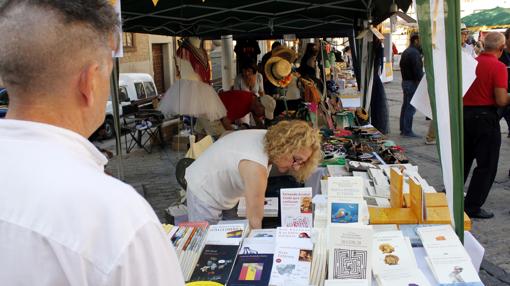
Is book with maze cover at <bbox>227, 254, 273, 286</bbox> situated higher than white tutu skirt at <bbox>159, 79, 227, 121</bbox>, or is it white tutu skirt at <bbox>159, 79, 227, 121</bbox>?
white tutu skirt at <bbox>159, 79, 227, 121</bbox>

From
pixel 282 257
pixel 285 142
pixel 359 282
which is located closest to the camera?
pixel 359 282

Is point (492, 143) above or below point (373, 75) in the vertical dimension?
below

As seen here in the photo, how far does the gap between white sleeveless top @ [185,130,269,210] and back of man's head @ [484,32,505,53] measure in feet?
8.68

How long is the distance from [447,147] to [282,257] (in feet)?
3.50

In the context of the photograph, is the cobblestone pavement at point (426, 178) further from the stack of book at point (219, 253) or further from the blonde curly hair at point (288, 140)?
the stack of book at point (219, 253)

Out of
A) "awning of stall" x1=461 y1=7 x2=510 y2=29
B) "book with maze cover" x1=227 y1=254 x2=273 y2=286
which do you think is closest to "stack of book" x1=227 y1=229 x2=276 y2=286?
"book with maze cover" x1=227 y1=254 x2=273 y2=286

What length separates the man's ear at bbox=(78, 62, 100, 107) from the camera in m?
0.80

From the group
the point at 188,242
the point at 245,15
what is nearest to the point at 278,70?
the point at 245,15

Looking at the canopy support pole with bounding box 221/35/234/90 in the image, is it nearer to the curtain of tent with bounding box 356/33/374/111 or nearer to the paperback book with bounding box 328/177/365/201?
the curtain of tent with bounding box 356/33/374/111

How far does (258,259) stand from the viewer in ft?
6.28

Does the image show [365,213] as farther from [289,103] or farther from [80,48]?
[289,103]

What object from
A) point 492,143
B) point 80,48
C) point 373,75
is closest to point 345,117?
point 373,75

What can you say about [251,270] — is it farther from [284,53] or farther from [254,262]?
[284,53]

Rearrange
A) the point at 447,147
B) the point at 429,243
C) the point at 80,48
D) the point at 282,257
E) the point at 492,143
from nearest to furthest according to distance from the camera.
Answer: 1. the point at 80,48
2. the point at 282,257
3. the point at 429,243
4. the point at 447,147
5. the point at 492,143
